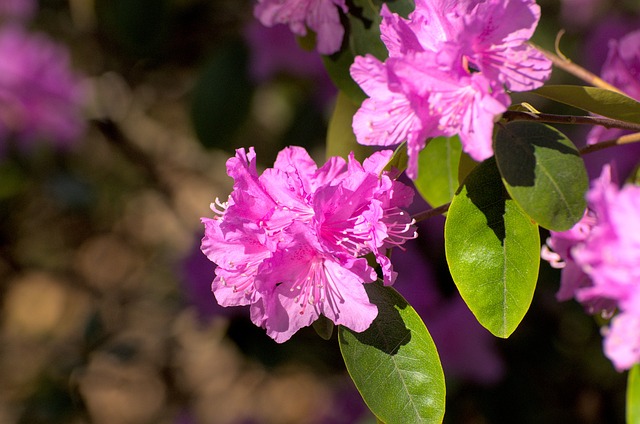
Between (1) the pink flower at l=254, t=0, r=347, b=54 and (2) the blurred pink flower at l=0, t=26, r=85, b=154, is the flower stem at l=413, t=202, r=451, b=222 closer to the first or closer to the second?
(1) the pink flower at l=254, t=0, r=347, b=54

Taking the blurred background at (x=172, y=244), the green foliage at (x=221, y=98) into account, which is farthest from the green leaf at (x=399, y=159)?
the green foliage at (x=221, y=98)

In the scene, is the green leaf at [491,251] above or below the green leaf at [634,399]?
above

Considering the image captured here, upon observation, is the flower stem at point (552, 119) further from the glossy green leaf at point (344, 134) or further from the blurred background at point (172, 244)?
the blurred background at point (172, 244)

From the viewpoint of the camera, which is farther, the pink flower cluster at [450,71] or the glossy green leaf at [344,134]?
the glossy green leaf at [344,134]

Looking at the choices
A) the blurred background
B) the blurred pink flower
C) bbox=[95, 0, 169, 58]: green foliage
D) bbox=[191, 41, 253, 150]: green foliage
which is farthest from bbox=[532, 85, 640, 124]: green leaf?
the blurred pink flower

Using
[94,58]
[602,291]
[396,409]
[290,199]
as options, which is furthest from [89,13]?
[602,291]

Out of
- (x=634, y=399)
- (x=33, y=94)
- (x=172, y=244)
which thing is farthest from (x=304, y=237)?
(x=172, y=244)

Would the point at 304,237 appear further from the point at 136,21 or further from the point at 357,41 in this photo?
the point at 136,21
